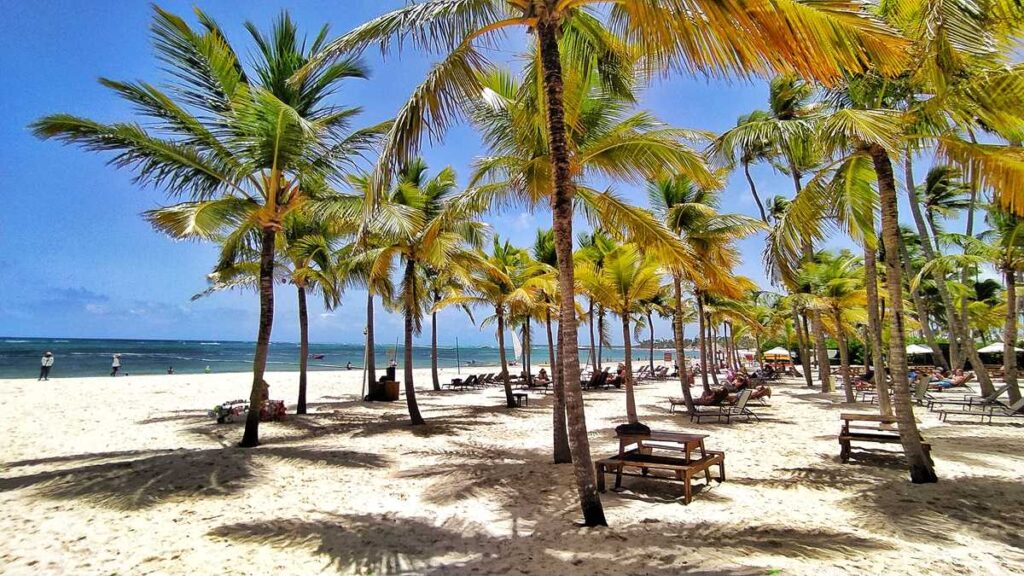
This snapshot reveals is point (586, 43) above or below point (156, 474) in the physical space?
above

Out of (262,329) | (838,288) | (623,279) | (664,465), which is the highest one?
(838,288)

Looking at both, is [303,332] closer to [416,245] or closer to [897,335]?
[416,245]

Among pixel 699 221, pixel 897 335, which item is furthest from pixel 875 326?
pixel 897 335

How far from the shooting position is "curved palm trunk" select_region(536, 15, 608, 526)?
517 cm

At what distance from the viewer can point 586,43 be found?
6.98 metres

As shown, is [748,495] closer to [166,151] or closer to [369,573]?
[369,573]

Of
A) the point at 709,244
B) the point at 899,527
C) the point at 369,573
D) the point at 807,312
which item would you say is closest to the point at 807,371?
the point at 807,312

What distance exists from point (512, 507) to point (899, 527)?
3.97 metres

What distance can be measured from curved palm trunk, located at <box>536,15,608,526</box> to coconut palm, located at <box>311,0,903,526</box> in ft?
0.03

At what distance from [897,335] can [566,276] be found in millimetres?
5017

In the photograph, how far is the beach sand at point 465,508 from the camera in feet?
14.1

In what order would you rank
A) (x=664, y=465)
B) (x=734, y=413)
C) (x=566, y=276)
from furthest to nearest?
(x=734, y=413)
(x=664, y=465)
(x=566, y=276)

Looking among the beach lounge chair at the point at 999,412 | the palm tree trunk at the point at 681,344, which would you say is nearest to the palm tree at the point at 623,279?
the palm tree trunk at the point at 681,344

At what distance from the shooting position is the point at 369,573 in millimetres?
4141
